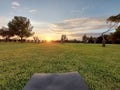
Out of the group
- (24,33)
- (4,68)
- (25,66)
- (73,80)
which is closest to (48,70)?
(25,66)

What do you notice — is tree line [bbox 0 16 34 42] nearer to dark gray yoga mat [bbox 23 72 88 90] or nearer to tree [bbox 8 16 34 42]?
tree [bbox 8 16 34 42]

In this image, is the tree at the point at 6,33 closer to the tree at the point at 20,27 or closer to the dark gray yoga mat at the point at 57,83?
the tree at the point at 20,27

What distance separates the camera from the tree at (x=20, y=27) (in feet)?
229

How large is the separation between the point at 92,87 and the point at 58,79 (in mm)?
1347

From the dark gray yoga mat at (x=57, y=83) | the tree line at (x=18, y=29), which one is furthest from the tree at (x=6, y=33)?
the dark gray yoga mat at (x=57, y=83)

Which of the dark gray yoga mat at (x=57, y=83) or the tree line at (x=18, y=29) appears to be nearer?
the dark gray yoga mat at (x=57, y=83)

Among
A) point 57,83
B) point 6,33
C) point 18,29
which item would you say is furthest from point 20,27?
point 57,83

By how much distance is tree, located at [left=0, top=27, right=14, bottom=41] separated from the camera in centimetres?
7051

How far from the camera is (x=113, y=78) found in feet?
22.2

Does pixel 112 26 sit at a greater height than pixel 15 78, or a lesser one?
greater

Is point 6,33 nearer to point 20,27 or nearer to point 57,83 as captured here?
point 20,27

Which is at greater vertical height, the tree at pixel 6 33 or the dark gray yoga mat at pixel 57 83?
the tree at pixel 6 33

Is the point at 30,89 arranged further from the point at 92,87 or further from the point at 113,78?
the point at 113,78

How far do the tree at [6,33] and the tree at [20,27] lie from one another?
68.9 inches
